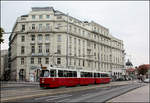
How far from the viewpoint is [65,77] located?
31750 mm

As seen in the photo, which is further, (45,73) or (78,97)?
(45,73)

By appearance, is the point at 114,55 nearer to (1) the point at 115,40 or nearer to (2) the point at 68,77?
(1) the point at 115,40

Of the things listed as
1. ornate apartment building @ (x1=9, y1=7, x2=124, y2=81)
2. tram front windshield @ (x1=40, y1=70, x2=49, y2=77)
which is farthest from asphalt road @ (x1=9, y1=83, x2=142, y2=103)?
ornate apartment building @ (x1=9, y1=7, x2=124, y2=81)

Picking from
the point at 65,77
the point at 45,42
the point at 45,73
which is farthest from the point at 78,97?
the point at 45,42

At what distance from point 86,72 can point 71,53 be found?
23466 millimetres

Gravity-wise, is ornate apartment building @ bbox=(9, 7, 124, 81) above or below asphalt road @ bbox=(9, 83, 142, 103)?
above

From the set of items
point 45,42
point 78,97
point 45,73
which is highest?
point 45,42

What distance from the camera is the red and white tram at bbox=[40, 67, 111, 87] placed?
28719mm

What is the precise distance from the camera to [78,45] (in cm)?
6644

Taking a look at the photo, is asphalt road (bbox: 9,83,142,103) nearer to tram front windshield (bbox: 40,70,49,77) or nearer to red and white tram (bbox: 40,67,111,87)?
red and white tram (bbox: 40,67,111,87)

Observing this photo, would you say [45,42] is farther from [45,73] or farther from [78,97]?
[78,97]

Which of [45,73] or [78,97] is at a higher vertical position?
[45,73]

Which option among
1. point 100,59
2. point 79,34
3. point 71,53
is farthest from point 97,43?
point 71,53

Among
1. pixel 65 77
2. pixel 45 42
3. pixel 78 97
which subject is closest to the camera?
pixel 78 97
